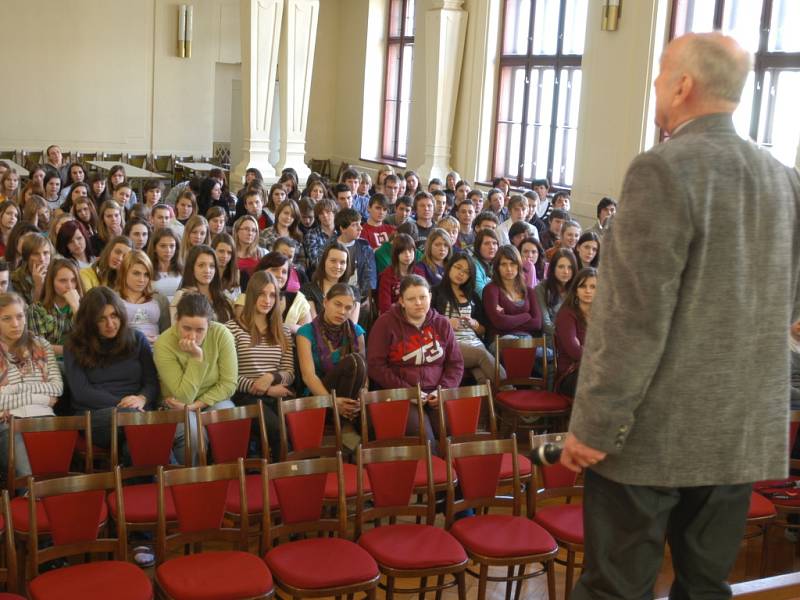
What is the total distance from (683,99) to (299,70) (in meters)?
12.4

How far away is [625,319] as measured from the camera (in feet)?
6.04

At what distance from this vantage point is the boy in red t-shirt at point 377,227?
8711 millimetres

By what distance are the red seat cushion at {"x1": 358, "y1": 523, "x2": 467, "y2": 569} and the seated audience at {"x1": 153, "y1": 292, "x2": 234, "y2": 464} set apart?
144cm

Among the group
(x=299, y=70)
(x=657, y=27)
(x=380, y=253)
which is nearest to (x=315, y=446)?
(x=380, y=253)

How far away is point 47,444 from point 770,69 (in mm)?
8378

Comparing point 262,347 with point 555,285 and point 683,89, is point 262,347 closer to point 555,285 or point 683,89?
point 555,285

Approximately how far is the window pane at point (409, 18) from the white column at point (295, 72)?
2.89 m

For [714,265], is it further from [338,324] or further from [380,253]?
[380,253]

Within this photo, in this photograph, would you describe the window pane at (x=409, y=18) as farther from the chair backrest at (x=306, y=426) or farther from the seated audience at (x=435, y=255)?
the chair backrest at (x=306, y=426)

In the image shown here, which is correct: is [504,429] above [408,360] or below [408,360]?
below

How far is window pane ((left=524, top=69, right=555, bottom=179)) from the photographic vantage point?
12.9m

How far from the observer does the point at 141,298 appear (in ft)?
19.0

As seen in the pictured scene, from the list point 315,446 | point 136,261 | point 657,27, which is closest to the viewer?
point 315,446

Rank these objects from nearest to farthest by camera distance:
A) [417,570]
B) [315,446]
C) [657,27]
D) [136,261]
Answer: [417,570] < [315,446] < [136,261] < [657,27]
